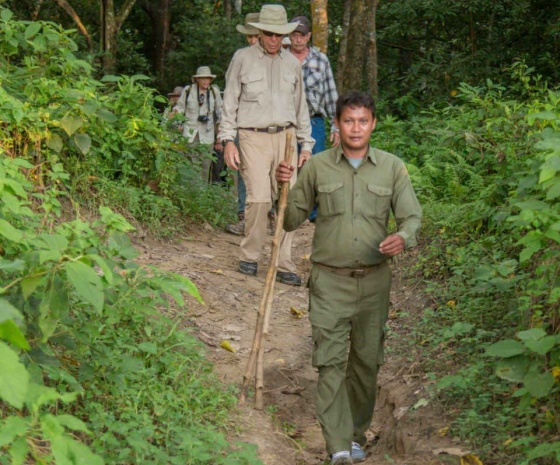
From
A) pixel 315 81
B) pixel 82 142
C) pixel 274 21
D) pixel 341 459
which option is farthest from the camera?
pixel 315 81

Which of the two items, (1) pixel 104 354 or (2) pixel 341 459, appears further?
(2) pixel 341 459

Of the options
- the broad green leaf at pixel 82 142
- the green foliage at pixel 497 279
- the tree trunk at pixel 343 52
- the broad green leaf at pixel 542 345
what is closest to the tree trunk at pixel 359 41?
the tree trunk at pixel 343 52

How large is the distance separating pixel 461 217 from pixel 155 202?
10.0 feet

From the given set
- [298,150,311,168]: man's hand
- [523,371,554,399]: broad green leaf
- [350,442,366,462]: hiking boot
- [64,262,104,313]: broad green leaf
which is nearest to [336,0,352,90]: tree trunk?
[298,150,311,168]: man's hand

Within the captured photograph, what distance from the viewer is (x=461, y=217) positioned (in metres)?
8.96

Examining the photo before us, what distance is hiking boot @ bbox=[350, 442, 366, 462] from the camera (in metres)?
6.38

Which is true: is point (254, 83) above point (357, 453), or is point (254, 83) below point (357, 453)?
above

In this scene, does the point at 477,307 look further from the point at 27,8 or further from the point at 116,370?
the point at 27,8

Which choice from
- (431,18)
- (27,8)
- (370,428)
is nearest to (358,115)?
(370,428)

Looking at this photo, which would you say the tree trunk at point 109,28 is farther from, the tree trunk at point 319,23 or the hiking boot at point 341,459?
the hiking boot at point 341,459

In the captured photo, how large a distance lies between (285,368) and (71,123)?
2.87 m

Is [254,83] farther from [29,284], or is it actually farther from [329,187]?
[29,284]

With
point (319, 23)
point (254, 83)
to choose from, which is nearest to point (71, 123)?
point (254, 83)

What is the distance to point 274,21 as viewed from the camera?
29.5ft
